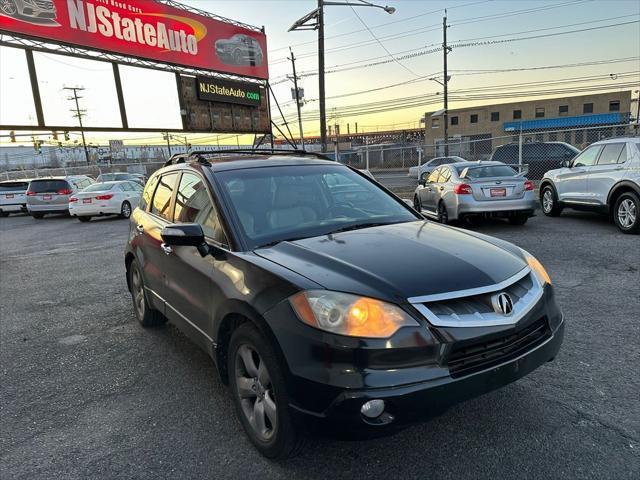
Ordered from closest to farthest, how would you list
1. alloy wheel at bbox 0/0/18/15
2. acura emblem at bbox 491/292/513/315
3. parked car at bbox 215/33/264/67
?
acura emblem at bbox 491/292/513/315, alloy wheel at bbox 0/0/18/15, parked car at bbox 215/33/264/67

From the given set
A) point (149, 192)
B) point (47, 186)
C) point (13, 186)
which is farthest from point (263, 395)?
point (13, 186)

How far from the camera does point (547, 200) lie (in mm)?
10773

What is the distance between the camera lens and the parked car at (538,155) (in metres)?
16.6

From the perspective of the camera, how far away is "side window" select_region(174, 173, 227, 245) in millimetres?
3112

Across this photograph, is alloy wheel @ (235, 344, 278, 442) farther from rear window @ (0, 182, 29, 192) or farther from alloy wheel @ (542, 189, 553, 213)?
rear window @ (0, 182, 29, 192)

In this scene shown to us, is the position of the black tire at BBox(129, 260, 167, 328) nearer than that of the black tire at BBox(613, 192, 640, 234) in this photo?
Yes

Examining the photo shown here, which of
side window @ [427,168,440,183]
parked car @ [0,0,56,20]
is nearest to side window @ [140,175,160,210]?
side window @ [427,168,440,183]

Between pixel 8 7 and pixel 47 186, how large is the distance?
287 inches

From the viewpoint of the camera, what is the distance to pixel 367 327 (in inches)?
83.5

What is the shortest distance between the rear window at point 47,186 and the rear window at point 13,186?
8.90 ft

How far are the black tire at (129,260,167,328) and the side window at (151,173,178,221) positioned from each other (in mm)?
686

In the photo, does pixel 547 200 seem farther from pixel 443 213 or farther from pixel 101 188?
pixel 101 188

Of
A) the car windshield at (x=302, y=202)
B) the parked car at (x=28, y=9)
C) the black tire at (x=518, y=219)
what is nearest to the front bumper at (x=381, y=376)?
the car windshield at (x=302, y=202)

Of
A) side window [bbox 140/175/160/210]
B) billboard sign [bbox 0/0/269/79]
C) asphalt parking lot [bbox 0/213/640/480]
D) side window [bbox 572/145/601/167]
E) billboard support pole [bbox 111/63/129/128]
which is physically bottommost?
asphalt parking lot [bbox 0/213/640/480]
